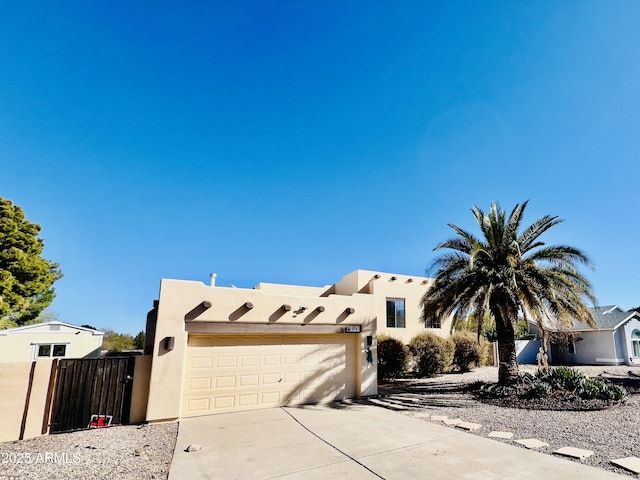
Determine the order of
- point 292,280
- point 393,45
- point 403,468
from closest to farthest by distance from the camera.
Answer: point 403,468
point 393,45
point 292,280

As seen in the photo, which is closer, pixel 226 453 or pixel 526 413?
pixel 226 453

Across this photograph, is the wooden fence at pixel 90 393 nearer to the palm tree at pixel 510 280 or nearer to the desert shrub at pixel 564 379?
the palm tree at pixel 510 280

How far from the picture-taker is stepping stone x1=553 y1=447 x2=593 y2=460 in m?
5.81

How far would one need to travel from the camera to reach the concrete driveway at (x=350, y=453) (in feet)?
17.4

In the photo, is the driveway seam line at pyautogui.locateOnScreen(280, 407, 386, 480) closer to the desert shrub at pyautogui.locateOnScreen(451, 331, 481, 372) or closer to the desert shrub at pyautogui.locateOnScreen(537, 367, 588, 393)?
the desert shrub at pyautogui.locateOnScreen(537, 367, 588, 393)

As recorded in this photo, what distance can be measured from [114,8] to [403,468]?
14.1 meters

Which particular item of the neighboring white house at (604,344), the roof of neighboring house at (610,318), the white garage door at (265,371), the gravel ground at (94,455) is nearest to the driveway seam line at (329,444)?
the white garage door at (265,371)

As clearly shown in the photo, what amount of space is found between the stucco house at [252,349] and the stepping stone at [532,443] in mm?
5701

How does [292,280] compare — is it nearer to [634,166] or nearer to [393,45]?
[393,45]

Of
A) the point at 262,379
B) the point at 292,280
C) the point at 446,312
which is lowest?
the point at 262,379

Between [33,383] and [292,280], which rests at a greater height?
[292,280]

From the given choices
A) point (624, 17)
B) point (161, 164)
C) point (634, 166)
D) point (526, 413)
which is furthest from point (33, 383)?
point (634, 166)

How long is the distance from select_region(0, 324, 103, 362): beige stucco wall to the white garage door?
580 inches

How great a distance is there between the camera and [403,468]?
17.9 ft
